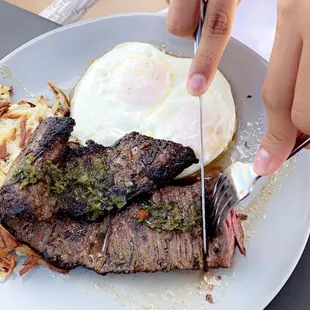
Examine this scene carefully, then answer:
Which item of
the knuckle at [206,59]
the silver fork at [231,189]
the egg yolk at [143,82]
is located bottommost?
the silver fork at [231,189]

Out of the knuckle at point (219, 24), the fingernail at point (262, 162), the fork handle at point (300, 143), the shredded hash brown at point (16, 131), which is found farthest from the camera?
the shredded hash brown at point (16, 131)

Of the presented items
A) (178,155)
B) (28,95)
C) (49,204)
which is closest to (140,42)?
(28,95)

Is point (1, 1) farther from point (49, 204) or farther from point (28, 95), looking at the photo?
point (49, 204)

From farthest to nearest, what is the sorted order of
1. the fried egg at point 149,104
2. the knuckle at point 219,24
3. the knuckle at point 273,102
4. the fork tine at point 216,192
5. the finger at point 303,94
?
the fried egg at point 149,104 < the fork tine at point 216,192 < the knuckle at point 219,24 < the knuckle at point 273,102 < the finger at point 303,94

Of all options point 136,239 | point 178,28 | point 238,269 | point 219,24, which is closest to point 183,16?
point 178,28

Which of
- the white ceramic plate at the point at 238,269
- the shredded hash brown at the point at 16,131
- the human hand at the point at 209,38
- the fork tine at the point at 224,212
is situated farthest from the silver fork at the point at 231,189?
the shredded hash brown at the point at 16,131

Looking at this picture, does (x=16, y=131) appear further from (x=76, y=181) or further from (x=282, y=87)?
(x=282, y=87)

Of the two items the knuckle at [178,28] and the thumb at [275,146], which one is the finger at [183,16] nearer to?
the knuckle at [178,28]
